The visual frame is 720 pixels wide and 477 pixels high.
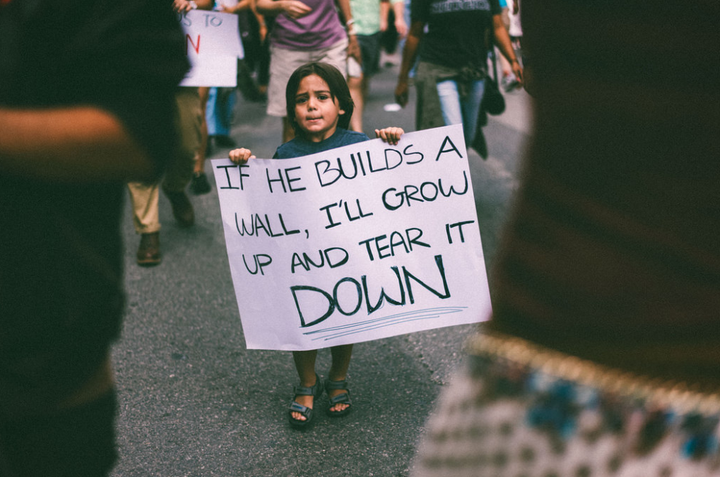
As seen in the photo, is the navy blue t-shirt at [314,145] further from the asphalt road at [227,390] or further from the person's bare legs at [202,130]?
the person's bare legs at [202,130]

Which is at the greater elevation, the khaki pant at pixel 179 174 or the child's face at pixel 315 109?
the child's face at pixel 315 109

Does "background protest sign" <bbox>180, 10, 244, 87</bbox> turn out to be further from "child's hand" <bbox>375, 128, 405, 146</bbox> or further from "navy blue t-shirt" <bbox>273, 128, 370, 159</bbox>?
"child's hand" <bbox>375, 128, 405, 146</bbox>

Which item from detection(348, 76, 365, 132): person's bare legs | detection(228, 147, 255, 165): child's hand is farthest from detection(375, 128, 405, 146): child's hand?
detection(348, 76, 365, 132): person's bare legs

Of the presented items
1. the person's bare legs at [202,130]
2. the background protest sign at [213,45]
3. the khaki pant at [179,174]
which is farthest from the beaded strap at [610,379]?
the person's bare legs at [202,130]

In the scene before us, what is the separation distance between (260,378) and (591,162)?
2471 millimetres

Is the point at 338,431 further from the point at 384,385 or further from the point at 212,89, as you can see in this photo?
the point at 212,89

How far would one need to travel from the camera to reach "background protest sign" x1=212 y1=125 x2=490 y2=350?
2592mm

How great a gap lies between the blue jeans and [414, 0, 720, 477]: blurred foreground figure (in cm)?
361

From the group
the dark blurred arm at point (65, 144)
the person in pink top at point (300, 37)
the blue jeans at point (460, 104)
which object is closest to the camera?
the dark blurred arm at point (65, 144)

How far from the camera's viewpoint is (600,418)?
2.82 feet

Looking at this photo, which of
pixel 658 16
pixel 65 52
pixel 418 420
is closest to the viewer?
pixel 658 16

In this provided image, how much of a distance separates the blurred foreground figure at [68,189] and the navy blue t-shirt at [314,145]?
5.32 feet

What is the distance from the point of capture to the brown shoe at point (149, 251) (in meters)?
4.33

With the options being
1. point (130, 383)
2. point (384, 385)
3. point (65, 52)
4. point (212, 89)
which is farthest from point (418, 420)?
point (212, 89)
